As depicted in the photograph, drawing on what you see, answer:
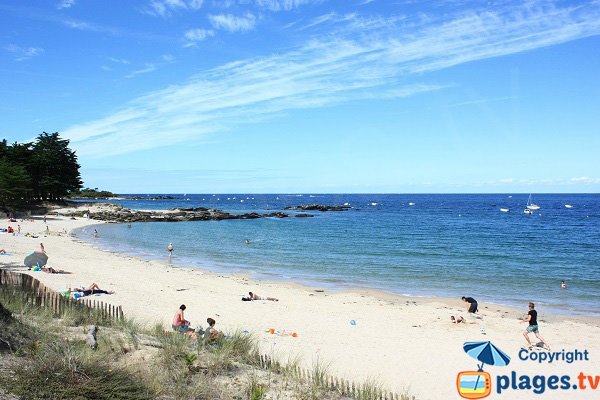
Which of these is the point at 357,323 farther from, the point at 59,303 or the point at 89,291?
the point at 89,291

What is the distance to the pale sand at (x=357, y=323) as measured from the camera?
38.9 ft

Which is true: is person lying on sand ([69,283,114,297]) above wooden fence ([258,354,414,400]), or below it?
below

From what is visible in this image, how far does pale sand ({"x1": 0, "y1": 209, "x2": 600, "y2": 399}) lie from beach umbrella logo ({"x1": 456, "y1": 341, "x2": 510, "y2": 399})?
0.19m

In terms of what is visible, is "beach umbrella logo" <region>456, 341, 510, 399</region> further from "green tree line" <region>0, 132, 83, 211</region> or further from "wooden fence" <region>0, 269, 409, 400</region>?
"green tree line" <region>0, 132, 83, 211</region>

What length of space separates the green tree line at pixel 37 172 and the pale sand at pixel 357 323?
29.2 meters

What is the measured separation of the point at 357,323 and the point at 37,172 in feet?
221

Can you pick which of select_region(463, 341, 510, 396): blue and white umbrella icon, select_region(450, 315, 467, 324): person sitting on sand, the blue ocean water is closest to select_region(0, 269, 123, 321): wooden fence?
select_region(463, 341, 510, 396): blue and white umbrella icon

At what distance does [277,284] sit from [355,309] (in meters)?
6.68

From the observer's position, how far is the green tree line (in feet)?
167

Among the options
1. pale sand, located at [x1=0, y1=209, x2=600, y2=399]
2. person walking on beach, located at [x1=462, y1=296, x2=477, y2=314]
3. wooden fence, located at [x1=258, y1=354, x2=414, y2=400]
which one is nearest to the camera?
wooden fence, located at [x1=258, y1=354, x2=414, y2=400]

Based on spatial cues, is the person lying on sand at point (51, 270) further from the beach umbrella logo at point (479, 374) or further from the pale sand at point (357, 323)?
the beach umbrella logo at point (479, 374)

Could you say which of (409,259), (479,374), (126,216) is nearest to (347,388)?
(479,374)

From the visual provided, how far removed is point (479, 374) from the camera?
39.0 feet

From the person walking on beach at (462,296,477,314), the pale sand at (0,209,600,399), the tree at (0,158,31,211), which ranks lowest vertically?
the pale sand at (0,209,600,399)
